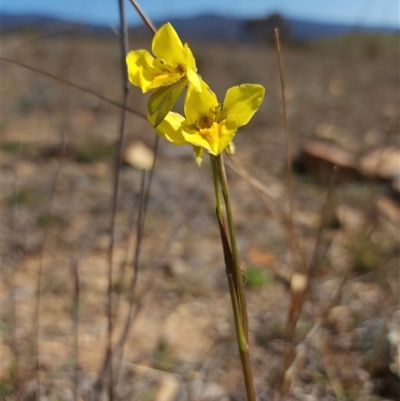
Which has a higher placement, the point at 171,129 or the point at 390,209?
the point at 390,209

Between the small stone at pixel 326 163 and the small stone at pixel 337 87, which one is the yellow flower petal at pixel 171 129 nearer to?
the small stone at pixel 326 163

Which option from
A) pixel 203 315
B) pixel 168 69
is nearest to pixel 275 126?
pixel 203 315

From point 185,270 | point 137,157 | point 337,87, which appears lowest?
point 185,270

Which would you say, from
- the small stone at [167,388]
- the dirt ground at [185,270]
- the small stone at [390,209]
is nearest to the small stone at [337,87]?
the dirt ground at [185,270]

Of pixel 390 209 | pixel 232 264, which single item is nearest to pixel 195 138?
pixel 232 264

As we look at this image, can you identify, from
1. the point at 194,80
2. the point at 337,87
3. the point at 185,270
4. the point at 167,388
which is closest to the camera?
the point at 194,80

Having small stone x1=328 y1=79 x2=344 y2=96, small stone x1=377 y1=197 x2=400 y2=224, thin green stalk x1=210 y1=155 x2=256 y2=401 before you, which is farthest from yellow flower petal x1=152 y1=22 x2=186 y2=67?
small stone x1=328 y1=79 x2=344 y2=96

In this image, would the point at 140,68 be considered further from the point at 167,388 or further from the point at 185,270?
the point at 185,270
